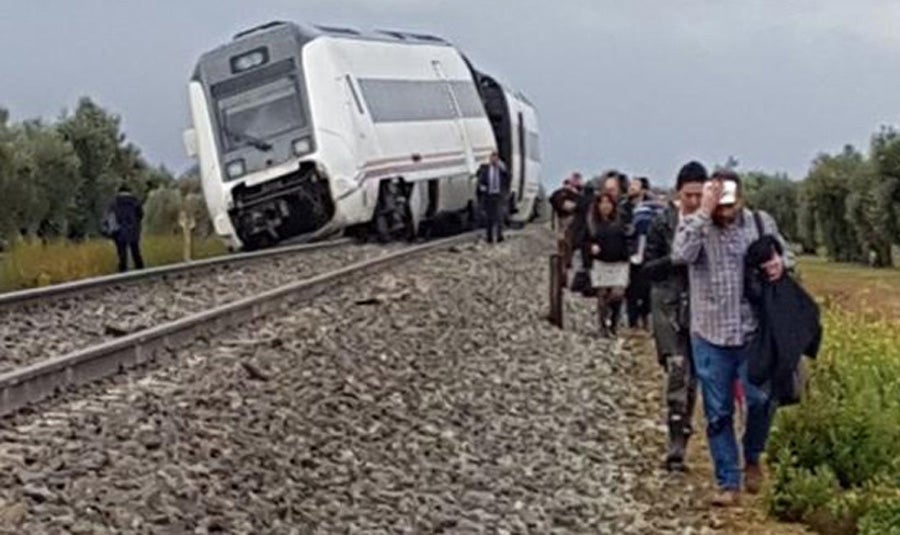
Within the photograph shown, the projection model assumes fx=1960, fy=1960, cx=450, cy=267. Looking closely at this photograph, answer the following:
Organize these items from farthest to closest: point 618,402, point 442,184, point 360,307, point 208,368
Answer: point 442,184 → point 360,307 → point 618,402 → point 208,368

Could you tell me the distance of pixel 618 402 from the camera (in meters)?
15.9

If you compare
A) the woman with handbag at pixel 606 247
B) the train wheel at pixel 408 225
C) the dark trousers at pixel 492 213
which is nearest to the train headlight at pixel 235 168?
the train wheel at pixel 408 225

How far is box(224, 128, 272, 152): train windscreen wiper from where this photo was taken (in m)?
32.1

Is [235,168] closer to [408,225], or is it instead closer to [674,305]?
[408,225]

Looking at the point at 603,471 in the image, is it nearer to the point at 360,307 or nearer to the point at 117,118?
the point at 360,307

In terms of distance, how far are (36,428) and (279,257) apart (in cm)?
1888

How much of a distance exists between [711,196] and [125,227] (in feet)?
71.8

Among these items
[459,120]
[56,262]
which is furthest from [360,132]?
[459,120]

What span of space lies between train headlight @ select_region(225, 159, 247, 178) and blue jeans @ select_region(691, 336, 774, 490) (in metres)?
21.7

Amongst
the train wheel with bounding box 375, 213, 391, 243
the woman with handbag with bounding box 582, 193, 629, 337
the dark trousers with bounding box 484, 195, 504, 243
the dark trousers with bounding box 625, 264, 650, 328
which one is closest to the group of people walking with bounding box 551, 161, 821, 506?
the woman with handbag with bounding box 582, 193, 629, 337

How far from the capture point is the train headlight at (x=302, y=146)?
32062mm

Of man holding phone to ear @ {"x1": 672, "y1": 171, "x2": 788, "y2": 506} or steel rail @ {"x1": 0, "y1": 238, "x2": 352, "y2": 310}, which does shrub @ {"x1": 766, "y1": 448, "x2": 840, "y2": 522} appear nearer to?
man holding phone to ear @ {"x1": 672, "y1": 171, "x2": 788, "y2": 506}

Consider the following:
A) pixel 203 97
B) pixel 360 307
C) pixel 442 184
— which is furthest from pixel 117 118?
pixel 360 307

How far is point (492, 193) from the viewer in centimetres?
3681
